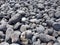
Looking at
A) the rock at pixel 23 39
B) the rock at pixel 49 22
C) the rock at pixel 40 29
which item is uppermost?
the rock at pixel 49 22

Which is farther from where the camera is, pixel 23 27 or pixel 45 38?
pixel 23 27

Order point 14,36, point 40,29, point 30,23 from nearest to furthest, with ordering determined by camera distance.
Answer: point 14,36 < point 40,29 < point 30,23

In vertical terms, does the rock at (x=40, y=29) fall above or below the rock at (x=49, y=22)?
below

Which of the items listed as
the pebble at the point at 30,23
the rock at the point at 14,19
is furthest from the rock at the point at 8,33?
the rock at the point at 14,19

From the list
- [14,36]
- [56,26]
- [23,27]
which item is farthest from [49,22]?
[14,36]

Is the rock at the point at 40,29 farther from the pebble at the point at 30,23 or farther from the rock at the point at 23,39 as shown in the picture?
the rock at the point at 23,39

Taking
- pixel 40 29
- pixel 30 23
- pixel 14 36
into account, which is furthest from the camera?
pixel 30 23

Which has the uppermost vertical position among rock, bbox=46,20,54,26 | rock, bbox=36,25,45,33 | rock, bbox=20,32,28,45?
rock, bbox=46,20,54,26

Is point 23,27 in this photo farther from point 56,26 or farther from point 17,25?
point 56,26

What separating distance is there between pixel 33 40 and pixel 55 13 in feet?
1.29

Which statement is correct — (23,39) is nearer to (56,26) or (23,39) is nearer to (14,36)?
(14,36)

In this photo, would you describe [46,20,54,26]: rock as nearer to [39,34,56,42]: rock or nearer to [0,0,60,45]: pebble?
[0,0,60,45]: pebble

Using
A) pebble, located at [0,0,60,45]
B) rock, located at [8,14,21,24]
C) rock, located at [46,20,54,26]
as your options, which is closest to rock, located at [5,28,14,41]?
pebble, located at [0,0,60,45]

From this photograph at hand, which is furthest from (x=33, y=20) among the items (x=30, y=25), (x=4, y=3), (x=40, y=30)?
(x=4, y=3)
